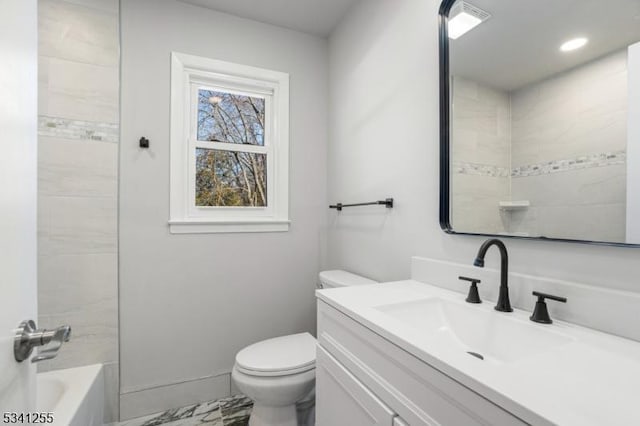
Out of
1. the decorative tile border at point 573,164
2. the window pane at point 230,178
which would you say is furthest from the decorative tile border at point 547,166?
the window pane at point 230,178

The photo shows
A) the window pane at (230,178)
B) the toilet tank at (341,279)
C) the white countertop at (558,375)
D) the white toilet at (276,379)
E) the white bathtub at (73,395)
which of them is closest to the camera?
the white countertop at (558,375)

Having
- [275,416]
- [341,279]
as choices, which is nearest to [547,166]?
[341,279]

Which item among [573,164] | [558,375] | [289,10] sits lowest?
[558,375]

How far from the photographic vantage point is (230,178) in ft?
6.88

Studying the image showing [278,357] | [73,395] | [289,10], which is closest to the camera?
[73,395]

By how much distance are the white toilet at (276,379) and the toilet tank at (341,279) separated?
0.37 metres

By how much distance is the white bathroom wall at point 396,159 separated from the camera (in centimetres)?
92

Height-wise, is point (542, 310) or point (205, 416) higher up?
point (542, 310)

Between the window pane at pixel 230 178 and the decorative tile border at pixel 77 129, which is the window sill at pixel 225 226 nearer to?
the window pane at pixel 230 178

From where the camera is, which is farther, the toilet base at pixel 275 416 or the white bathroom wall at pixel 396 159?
the toilet base at pixel 275 416

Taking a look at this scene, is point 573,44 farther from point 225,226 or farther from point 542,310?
point 225,226

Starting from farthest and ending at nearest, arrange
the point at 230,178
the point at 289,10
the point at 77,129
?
the point at 230,178, the point at 289,10, the point at 77,129

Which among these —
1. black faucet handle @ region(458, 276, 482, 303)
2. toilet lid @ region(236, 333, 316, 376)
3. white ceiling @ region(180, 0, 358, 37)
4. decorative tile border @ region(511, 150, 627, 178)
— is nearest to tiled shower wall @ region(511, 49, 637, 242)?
decorative tile border @ region(511, 150, 627, 178)

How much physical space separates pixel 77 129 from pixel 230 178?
867mm
